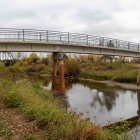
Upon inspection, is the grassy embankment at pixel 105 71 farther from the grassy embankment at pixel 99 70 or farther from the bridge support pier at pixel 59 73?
the bridge support pier at pixel 59 73

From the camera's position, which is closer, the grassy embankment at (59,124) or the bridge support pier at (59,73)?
the grassy embankment at (59,124)

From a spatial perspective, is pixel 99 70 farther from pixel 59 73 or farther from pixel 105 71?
pixel 59 73

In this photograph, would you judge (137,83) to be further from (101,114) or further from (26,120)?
(26,120)

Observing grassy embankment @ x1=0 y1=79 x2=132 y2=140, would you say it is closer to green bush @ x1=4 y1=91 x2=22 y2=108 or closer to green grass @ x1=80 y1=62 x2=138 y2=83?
green bush @ x1=4 y1=91 x2=22 y2=108

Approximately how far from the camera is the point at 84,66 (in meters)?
75.2

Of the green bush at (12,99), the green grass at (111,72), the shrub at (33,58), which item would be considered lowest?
the green grass at (111,72)

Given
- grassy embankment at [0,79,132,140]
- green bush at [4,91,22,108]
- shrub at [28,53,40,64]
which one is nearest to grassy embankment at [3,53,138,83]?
shrub at [28,53,40,64]

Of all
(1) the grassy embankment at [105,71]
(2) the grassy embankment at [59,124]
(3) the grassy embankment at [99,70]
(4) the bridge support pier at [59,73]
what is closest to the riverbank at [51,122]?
(2) the grassy embankment at [59,124]

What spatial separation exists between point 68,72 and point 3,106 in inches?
1905

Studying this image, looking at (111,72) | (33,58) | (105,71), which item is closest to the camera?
(111,72)

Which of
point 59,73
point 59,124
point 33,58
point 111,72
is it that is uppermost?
point 33,58

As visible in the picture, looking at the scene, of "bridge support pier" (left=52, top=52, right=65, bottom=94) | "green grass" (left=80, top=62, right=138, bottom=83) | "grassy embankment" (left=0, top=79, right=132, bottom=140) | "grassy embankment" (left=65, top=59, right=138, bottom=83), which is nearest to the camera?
"grassy embankment" (left=0, top=79, right=132, bottom=140)

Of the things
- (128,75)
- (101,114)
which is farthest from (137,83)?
(101,114)

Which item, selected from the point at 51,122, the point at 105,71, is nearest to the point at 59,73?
the point at 105,71
